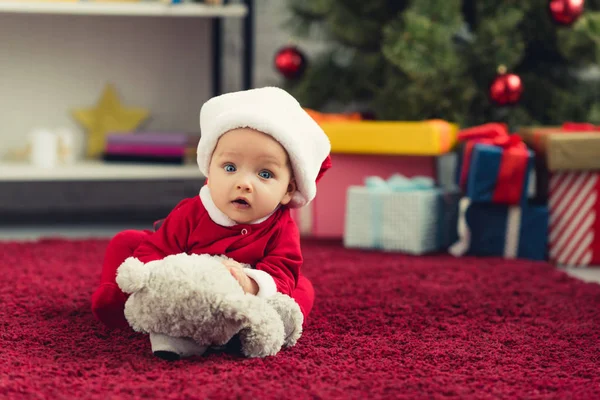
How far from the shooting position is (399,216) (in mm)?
1741

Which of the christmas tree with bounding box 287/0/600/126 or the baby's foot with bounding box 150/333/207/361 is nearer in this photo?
the baby's foot with bounding box 150/333/207/361

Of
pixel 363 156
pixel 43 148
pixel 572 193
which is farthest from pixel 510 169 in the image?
pixel 43 148

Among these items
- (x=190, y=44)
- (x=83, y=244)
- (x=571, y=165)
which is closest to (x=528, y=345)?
(x=571, y=165)

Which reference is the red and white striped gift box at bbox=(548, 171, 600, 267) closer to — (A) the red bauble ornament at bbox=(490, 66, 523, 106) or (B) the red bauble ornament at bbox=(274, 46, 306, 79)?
(A) the red bauble ornament at bbox=(490, 66, 523, 106)

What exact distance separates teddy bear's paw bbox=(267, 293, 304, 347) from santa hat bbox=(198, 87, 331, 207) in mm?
155

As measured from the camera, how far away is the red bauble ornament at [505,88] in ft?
6.23

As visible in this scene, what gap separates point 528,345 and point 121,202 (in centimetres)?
173

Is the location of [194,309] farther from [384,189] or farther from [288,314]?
[384,189]

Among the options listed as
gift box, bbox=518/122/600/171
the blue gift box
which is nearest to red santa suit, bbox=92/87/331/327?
the blue gift box

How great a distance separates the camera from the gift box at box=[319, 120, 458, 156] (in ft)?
5.88

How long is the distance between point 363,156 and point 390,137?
0.11 metres

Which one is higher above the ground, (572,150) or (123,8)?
(123,8)

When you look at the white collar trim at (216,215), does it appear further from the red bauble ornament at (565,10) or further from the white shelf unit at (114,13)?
the red bauble ornament at (565,10)

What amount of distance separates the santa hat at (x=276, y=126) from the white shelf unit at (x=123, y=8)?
3.67ft
